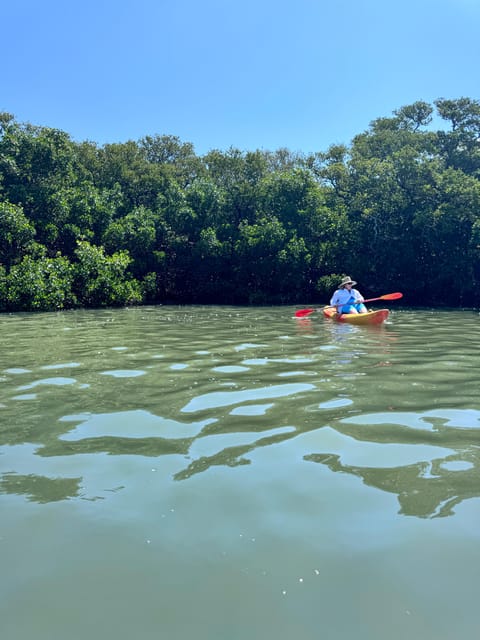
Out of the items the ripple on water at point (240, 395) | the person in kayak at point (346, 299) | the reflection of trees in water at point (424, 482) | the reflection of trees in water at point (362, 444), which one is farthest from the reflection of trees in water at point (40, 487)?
the person in kayak at point (346, 299)

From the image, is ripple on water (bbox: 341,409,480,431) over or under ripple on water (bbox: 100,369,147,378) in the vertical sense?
under

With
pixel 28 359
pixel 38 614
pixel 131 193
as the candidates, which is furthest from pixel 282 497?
pixel 131 193

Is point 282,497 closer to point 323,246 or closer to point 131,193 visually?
point 323,246

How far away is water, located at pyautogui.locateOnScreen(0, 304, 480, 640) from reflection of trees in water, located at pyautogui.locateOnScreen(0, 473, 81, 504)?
1 centimetres

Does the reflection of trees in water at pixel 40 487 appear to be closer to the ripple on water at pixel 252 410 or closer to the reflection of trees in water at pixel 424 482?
the reflection of trees in water at pixel 424 482

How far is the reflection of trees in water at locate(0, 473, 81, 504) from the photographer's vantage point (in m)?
2.59

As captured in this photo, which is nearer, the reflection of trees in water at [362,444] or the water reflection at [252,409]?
the reflection of trees in water at [362,444]

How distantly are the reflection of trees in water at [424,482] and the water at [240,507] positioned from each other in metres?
0.01

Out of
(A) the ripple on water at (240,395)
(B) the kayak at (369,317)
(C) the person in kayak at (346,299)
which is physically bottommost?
(A) the ripple on water at (240,395)

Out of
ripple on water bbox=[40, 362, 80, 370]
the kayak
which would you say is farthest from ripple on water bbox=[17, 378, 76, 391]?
the kayak

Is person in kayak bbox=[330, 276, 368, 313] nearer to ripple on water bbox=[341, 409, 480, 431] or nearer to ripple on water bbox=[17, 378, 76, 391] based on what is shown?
ripple on water bbox=[17, 378, 76, 391]

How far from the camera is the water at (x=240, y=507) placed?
68.1 inches

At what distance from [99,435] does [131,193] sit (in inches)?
1051

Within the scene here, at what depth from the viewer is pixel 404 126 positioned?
1258 inches
